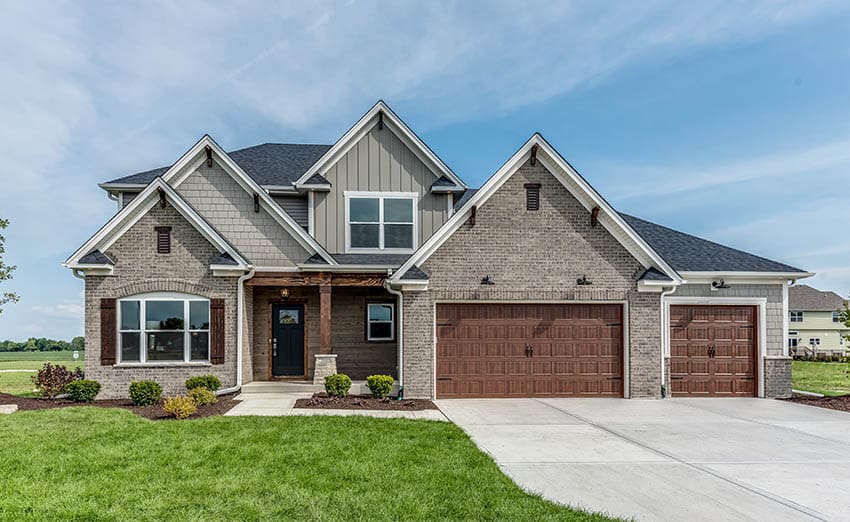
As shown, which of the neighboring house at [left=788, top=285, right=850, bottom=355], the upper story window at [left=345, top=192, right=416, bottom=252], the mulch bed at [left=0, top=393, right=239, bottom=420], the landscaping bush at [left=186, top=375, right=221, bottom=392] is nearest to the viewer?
the mulch bed at [left=0, top=393, right=239, bottom=420]

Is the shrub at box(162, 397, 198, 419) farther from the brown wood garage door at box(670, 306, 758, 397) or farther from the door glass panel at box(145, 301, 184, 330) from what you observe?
the brown wood garage door at box(670, 306, 758, 397)

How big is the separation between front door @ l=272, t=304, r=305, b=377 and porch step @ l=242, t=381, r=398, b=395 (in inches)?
32.3

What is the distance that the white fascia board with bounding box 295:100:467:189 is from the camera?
16.9 metres

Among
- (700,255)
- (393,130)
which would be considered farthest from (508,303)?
(393,130)

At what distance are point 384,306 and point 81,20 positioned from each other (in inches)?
425

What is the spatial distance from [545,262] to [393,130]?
21.6 ft

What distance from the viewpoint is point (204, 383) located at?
535 inches

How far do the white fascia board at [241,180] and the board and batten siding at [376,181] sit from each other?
1.17 m

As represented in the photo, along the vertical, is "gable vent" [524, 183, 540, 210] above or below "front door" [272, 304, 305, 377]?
above

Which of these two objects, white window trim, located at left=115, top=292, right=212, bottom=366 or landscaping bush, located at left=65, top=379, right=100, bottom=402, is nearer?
landscaping bush, located at left=65, top=379, right=100, bottom=402

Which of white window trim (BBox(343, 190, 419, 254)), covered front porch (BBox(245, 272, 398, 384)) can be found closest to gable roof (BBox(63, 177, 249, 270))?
covered front porch (BBox(245, 272, 398, 384))

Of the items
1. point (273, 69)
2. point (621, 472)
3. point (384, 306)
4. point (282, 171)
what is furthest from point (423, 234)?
point (621, 472)

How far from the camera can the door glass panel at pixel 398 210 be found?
56.8 ft

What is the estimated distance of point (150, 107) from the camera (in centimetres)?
1652
